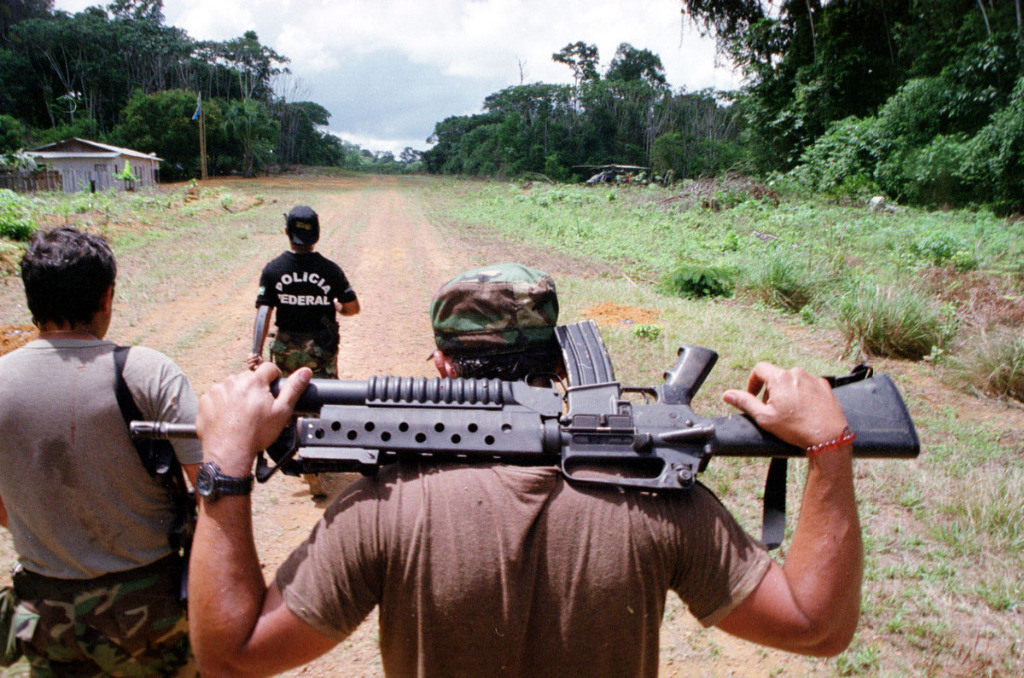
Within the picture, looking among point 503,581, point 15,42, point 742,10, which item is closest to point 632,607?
point 503,581

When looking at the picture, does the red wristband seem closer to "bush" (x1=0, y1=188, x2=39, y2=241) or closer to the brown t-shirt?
the brown t-shirt

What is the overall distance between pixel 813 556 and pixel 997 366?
610 centimetres

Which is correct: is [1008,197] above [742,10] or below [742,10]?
below

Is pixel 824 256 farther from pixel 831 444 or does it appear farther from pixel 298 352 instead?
pixel 831 444

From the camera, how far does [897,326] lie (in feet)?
22.9

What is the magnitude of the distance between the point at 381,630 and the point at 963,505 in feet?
13.1

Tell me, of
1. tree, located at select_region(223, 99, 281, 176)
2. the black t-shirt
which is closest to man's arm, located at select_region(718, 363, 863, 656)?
the black t-shirt

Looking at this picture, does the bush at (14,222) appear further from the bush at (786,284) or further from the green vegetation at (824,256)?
the bush at (786,284)

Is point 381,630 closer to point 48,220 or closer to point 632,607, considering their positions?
point 632,607

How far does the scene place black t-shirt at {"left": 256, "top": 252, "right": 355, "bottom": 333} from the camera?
4.05m

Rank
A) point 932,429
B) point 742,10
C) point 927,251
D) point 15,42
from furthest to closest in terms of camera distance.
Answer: point 15,42, point 742,10, point 927,251, point 932,429

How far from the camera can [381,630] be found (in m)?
1.27

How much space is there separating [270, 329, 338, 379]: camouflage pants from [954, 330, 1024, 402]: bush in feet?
19.2

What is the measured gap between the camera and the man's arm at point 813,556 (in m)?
1.25
